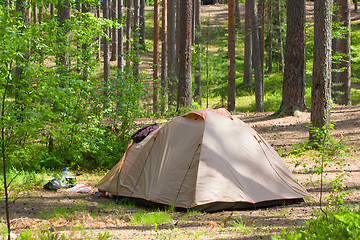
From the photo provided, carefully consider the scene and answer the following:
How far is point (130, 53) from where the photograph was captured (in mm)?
10258

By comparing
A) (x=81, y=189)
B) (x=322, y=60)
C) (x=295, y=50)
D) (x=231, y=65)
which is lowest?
(x=81, y=189)

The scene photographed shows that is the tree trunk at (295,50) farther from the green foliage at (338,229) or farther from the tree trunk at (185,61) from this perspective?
the green foliage at (338,229)

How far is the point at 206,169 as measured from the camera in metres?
6.79

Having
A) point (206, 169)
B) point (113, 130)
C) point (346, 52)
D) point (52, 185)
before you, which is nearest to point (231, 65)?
point (346, 52)

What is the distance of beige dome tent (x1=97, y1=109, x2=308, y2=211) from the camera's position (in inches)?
262

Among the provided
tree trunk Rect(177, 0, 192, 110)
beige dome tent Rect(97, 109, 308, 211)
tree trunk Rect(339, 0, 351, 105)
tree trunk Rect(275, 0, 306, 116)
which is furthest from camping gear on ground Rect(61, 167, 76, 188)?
tree trunk Rect(339, 0, 351, 105)

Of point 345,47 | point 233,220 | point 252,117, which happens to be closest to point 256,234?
point 233,220

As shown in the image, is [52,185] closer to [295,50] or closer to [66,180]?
[66,180]

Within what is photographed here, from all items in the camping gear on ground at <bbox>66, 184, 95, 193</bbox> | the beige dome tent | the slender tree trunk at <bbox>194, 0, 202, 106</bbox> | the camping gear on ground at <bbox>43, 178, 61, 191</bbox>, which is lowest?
the camping gear on ground at <bbox>66, 184, 95, 193</bbox>

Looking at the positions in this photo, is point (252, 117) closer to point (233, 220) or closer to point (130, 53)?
point (130, 53)

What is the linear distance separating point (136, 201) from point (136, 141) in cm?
131

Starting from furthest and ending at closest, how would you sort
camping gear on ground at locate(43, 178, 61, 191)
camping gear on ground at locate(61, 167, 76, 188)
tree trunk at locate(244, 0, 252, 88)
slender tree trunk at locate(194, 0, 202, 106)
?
tree trunk at locate(244, 0, 252, 88) → slender tree trunk at locate(194, 0, 202, 106) → camping gear on ground at locate(61, 167, 76, 188) → camping gear on ground at locate(43, 178, 61, 191)

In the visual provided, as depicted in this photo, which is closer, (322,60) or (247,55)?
(322,60)

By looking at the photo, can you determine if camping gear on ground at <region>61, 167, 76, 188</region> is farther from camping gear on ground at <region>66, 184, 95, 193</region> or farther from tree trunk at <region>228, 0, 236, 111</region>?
tree trunk at <region>228, 0, 236, 111</region>
